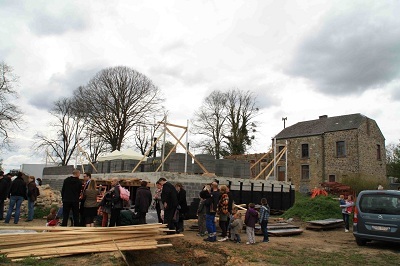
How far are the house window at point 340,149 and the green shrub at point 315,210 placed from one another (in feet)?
63.4

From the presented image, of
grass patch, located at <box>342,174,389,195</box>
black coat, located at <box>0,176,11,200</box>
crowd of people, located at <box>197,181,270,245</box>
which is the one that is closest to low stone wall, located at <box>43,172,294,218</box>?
crowd of people, located at <box>197,181,270,245</box>

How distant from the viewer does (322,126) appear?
3725 cm

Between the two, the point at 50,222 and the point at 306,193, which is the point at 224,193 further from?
the point at 306,193

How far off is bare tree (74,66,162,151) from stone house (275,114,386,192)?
16.4 metres

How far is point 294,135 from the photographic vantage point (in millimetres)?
38656

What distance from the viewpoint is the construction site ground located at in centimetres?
632

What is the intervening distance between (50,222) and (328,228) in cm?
1012

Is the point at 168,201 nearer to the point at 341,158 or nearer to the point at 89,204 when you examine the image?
the point at 89,204

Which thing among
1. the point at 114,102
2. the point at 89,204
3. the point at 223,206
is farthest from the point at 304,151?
the point at 89,204

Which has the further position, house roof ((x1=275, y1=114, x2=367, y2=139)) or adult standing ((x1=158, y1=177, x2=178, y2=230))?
house roof ((x1=275, y1=114, x2=367, y2=139))

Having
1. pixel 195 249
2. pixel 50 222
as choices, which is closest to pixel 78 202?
pixel 50 222

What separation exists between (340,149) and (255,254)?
96.0 ft

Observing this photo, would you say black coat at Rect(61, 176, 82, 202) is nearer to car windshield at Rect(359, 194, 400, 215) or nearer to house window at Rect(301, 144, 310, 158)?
car windshield at Rect(359, 194, 400, 215)

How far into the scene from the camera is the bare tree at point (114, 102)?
1344 inches
